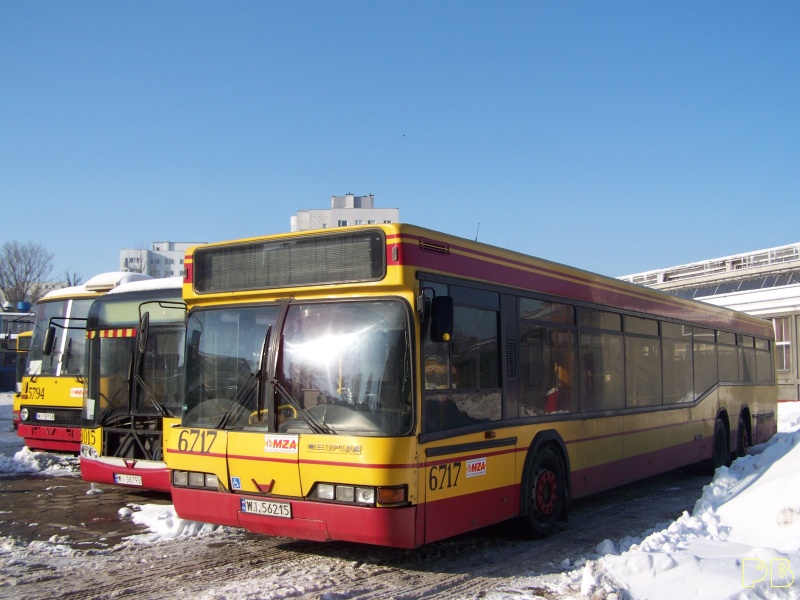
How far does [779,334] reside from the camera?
3428 centimetres

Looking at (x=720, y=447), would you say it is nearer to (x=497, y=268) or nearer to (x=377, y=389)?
(x=497, y=268)

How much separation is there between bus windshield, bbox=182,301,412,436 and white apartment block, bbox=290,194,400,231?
45.5 meters

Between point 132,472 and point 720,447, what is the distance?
10.6 meters

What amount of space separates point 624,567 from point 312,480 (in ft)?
8.64

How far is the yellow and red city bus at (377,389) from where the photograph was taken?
632 cm

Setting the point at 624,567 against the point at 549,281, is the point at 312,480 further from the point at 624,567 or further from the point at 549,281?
the point at 549,281

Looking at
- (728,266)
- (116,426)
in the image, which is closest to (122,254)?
(728,266)

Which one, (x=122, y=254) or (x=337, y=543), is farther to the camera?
(x=122, y=254)

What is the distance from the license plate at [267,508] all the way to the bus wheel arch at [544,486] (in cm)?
266

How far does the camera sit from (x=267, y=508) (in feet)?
22.0

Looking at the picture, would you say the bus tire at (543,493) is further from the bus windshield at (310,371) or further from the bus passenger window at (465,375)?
the bus windshield at (310,371)

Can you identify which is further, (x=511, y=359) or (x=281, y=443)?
(x=511, y=359)

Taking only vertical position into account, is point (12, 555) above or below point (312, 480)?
below

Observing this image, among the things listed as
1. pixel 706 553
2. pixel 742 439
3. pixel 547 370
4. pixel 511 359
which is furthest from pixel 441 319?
pixel 742 439
